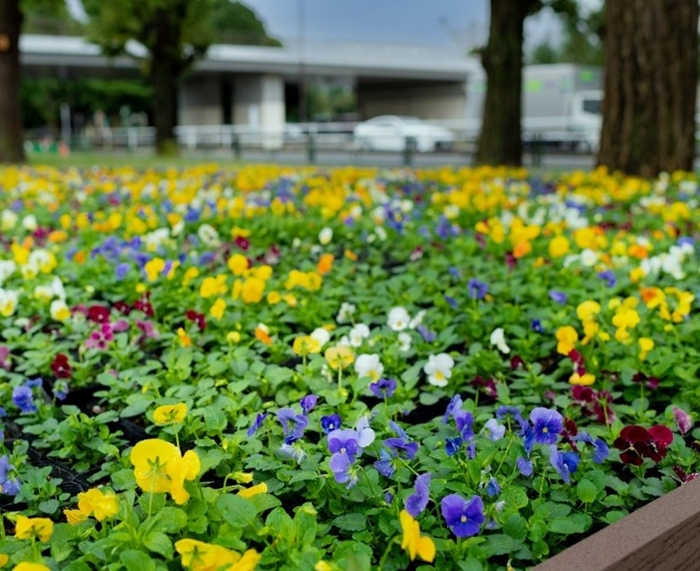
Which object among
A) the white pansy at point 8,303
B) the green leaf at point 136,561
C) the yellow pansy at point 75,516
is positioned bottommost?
the yellow pansy at point 75,516

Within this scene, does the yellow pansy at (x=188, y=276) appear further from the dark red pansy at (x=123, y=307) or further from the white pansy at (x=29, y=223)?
the white pansy at (x=29, y=223)

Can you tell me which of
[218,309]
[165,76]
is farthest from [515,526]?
[165,76]

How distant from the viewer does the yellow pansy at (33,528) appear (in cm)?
139

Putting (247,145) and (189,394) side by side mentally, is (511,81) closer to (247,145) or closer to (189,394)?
(189,394)

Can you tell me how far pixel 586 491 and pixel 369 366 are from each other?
2.69 ft

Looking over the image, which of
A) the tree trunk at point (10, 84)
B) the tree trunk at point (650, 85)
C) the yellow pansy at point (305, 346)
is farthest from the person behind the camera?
the tree trunk at point (10, 84)

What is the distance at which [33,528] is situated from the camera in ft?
4.59

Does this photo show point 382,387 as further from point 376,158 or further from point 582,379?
point 376,158

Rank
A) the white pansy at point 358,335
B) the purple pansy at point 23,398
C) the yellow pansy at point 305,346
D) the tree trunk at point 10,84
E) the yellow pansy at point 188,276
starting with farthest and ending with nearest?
the tree trunk at point 10,84, the yellow pansy at point 188,276, the white pansy at point 358,335, the yellow pansy at point 305,346, the purple pansy at point 23,398

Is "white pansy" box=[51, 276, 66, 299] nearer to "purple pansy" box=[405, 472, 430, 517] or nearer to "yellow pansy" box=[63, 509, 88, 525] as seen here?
"yellow pansy" box=[63, 509, 88, 525]

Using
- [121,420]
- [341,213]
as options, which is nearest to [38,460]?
[121,420]

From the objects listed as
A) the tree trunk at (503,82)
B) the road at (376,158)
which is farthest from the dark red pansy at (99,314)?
the road at (376,158)

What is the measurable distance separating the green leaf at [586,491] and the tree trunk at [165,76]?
23.7 metres

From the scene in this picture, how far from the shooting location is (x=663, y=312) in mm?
2668
